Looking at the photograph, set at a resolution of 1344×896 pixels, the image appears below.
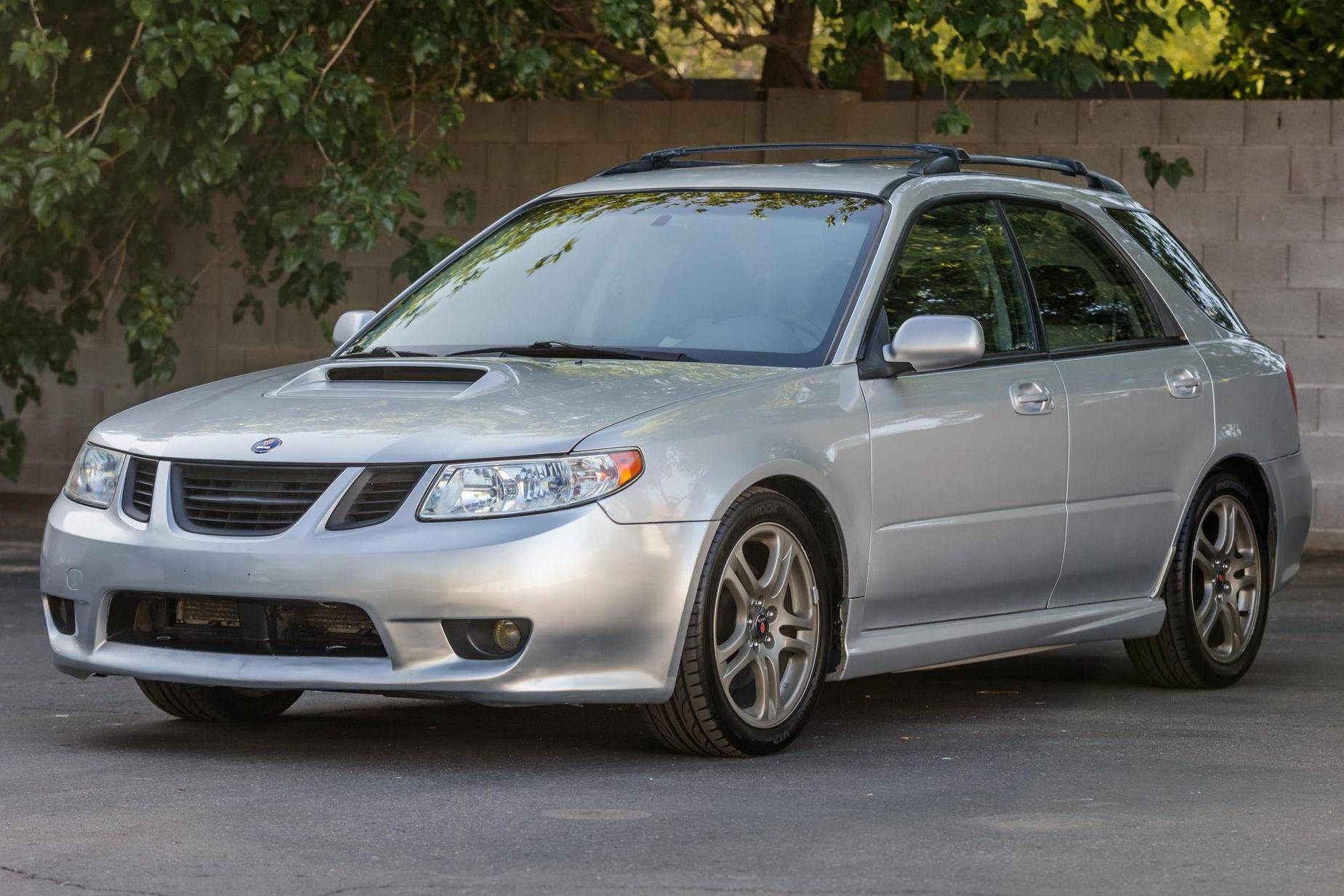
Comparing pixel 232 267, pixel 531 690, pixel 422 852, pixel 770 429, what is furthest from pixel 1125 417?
pixel 232 267

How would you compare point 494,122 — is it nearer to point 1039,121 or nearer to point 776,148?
point 1039,121

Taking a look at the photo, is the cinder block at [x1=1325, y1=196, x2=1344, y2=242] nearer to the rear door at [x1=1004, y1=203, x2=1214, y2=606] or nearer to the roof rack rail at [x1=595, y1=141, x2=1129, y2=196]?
the roof rack rail at [x1=595, y1=141, x2=1129, y2=196]

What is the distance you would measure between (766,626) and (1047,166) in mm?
2416

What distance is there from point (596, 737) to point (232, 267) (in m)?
6.60

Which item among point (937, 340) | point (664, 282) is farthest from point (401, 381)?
point (937, 340)

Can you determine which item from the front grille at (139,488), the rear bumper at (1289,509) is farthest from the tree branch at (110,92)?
the rear bumper at (1289,509)

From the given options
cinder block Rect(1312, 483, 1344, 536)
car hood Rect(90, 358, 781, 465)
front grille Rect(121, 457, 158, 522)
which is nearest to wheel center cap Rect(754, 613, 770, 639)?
car hood Rect(90, 358, 781, 465)

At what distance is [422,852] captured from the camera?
480cm

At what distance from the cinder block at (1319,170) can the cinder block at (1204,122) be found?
32 centimetres

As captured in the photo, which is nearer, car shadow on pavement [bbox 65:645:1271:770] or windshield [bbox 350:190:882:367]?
car shadow on pavement [bbox 65:645:1271:770]

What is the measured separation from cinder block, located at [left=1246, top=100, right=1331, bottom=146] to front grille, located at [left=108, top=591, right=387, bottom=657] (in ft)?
23.8

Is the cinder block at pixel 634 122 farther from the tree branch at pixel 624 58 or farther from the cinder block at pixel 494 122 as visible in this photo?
the cinder block at pixel 494 122

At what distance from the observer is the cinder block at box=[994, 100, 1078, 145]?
11836 mm

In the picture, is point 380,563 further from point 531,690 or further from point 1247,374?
point 1247,374
